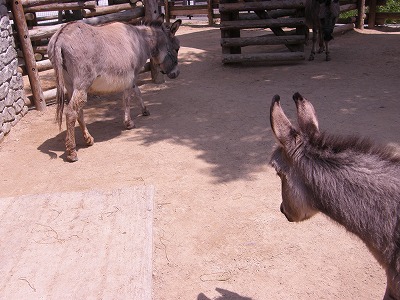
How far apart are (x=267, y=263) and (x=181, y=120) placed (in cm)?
374

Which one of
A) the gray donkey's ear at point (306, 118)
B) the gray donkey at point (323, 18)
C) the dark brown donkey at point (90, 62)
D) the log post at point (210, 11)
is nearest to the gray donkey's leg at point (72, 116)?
the dark brown donkey at point (90, 62)

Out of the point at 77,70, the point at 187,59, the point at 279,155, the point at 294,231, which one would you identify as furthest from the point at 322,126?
the point at 187,59

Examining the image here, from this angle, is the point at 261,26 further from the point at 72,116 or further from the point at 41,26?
the point at 72,116

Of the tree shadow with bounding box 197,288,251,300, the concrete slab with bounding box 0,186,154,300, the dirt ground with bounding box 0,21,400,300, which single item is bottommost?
the tree shadow with bounding box 197,288,251,300

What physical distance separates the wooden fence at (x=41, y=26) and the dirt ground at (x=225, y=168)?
608 millimetres

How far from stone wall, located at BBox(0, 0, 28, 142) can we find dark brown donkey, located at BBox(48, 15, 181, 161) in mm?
1240

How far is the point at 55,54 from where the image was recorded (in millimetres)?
5223

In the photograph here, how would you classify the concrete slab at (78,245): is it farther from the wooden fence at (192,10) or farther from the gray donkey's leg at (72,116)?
the wooden fence at (192,10)

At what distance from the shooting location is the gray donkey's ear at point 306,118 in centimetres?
203

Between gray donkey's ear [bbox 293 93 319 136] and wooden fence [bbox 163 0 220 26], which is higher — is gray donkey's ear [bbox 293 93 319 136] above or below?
above

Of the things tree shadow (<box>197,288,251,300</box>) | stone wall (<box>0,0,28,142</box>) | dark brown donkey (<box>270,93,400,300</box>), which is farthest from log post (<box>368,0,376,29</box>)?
dark brown donkey (<box>270,93,400,300</box>)

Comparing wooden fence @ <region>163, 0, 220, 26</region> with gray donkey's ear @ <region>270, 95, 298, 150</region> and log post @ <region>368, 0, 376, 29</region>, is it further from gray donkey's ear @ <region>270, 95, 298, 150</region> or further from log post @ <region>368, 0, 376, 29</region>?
gray donkey's ear @ <region>270, 95, 298, 150</region>

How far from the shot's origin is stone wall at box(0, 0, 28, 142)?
20.7ft

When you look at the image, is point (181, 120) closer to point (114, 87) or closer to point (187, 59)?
point (114, 87)
